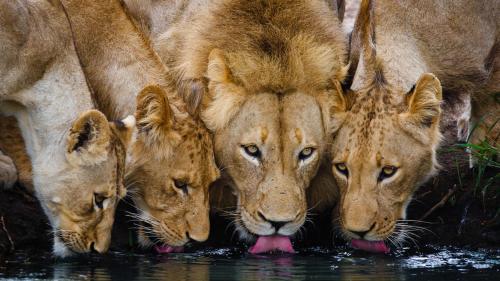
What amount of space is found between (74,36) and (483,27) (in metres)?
2.86

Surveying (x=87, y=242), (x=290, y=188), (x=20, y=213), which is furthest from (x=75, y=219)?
(x=290, y=188)

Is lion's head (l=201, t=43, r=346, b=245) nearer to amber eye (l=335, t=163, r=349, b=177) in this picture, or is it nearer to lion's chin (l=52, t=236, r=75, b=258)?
amber eye (l=335, t=163, r=349, b=177)

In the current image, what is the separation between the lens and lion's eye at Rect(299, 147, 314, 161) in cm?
919

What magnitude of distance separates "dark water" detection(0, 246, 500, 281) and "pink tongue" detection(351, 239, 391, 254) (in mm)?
59

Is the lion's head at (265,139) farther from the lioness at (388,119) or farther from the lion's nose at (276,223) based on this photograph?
the lioness at (388,119)

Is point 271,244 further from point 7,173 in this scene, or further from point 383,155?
point 7,173

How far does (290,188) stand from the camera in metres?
9.01

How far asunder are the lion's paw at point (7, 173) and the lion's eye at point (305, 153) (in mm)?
1904

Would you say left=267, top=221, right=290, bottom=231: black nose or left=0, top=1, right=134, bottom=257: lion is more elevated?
left=0, top=1, right=134, bottom=257: lion

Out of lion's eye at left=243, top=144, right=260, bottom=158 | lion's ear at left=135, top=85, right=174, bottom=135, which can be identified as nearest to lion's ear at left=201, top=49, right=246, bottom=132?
lion's eye at left=243, top=144, right=260, bottom=158

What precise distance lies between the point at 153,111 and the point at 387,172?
1517 millimetres

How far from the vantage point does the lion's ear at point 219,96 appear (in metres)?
9.27

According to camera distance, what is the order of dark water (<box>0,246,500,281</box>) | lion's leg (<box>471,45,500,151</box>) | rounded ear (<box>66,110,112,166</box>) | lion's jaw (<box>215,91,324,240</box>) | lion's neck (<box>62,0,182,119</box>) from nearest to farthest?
dark water (<box>0,246,500,281</box>), rounded ear (<box>66,110,112,166</box>), lion's jaw (<box>215,91,324,240</box>), lion's neck (<box>62,0,182,119</box>), lion's leg (<box>471,45,500,151</box>)

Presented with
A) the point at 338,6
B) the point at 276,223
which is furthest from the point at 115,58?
the point at 338,6
